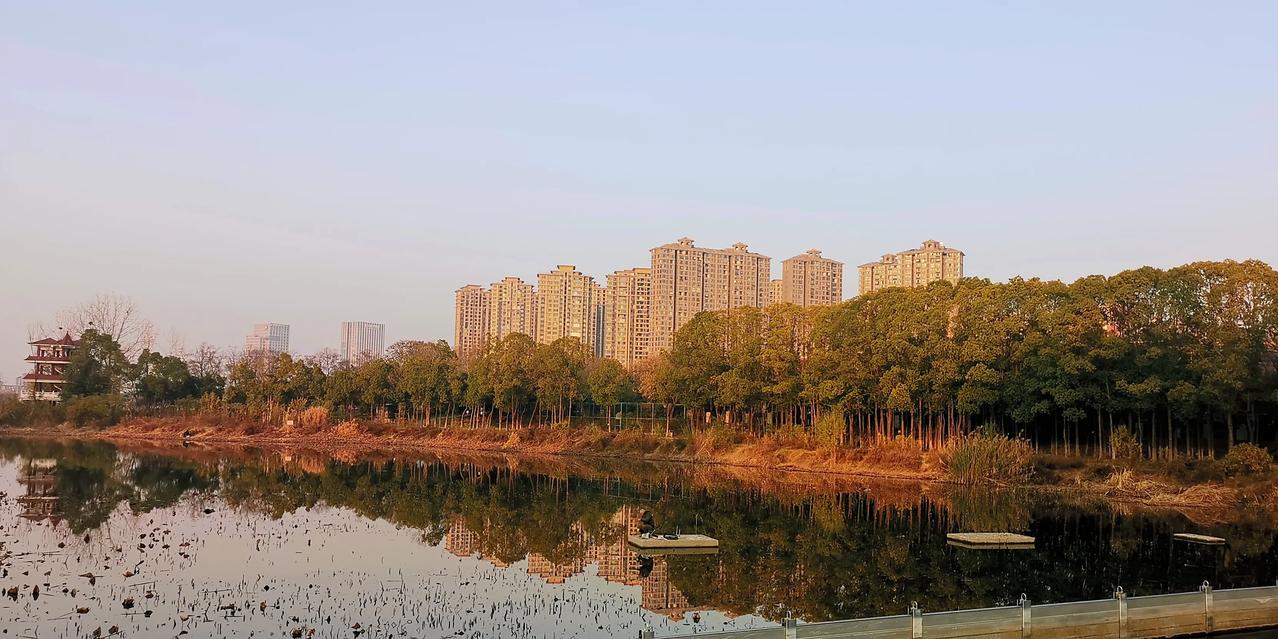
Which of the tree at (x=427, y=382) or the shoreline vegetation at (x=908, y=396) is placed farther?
the tree at (x=427, y=382)

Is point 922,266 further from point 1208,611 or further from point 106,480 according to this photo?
point 1208,611

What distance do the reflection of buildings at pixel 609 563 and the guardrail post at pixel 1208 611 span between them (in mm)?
9171

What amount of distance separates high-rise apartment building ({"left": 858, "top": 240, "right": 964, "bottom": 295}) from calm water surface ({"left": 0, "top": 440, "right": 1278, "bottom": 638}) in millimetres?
77565

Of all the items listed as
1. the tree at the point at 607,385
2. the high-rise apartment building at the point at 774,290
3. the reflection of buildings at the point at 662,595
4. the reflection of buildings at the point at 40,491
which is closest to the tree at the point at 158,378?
the reflection of buildings at the point at 40,491

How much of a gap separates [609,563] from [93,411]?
72.2 m

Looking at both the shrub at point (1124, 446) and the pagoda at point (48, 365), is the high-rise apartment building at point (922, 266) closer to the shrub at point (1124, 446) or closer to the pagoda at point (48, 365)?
the shrub at point (1124, 446)

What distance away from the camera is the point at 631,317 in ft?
448

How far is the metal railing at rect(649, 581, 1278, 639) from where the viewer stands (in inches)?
568

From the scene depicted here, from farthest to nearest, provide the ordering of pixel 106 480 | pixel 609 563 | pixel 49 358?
1. pixel 49 358
2. pixel 106 480
3. pixel 609 563

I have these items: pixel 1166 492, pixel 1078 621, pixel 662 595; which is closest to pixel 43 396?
pixel 662 595

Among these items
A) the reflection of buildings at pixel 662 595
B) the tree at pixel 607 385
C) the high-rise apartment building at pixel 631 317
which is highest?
the high-rise apartment building at pixel 631 317

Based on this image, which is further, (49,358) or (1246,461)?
(49,358)

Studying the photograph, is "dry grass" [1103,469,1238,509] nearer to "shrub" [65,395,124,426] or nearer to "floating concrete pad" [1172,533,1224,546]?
"floating concrete pad" [1172,533,1224,546]

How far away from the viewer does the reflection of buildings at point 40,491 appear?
30.3m
